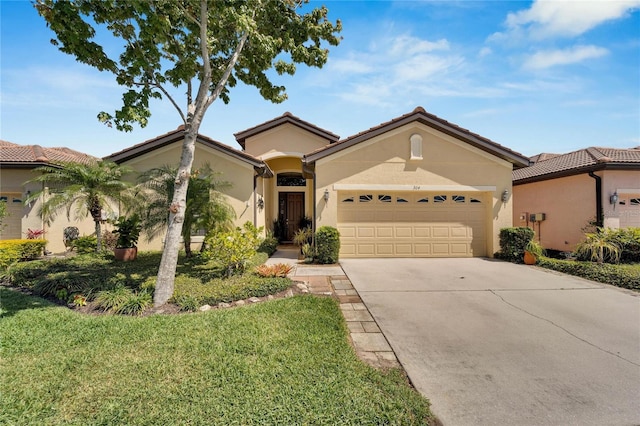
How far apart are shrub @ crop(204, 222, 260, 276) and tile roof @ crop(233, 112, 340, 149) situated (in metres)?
10.0

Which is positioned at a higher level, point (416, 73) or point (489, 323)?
point (416, 73)

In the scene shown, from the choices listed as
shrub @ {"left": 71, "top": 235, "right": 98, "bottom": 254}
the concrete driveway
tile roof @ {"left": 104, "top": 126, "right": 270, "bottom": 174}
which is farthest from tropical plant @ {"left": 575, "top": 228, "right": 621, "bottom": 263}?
shrub @ {"left": 71, "top": 235, "right": 98, "bottom": 254}

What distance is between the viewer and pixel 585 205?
429 inches

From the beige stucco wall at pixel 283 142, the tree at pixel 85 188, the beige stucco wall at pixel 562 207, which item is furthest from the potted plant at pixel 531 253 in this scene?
the tree at pixel 85 188

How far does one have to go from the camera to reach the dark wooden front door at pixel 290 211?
16.3 meters

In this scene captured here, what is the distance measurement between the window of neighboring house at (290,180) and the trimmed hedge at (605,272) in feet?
39.1

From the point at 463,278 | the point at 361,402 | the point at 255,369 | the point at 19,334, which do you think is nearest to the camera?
the point at 361,402

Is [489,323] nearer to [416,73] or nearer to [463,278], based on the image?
[463,278]

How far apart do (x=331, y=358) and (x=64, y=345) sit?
3.77m

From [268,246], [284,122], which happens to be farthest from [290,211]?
[284,122]

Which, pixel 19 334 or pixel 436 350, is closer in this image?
pixel 436 350

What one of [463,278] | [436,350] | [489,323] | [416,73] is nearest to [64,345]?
[436,350]

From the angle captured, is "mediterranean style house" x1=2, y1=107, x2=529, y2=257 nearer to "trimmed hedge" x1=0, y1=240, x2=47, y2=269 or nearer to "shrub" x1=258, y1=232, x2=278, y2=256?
"shrub" x1=258, y1=232, x2=278, y2=256

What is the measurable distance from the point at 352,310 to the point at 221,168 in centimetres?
868
